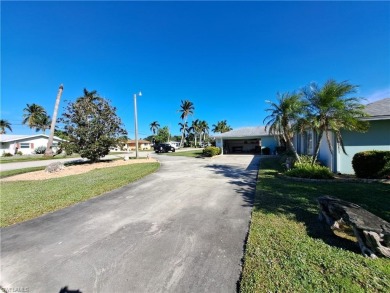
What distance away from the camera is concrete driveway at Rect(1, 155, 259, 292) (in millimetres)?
2809

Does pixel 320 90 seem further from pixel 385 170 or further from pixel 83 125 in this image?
pixel 83 125

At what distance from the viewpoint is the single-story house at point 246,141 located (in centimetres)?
2480

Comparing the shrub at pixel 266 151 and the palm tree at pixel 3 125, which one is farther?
the palm tree at pixel 3 125

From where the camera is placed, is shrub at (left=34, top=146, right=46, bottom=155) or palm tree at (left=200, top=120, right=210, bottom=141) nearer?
shrub at (left=34, top=146, right=46, bottom=155)

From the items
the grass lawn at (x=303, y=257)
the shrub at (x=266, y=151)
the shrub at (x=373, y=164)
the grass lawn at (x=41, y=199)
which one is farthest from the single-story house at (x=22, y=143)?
the shrub at (x=373, y=164)

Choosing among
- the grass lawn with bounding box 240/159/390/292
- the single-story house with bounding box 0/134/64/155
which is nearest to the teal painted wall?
the grass lawn with bounding box 240/159/390/292

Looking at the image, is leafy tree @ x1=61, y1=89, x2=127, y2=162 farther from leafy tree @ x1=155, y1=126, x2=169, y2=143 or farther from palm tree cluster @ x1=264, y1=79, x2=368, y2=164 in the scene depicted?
leafy tree @ x1=155, y1=126, x2=169, y2=143

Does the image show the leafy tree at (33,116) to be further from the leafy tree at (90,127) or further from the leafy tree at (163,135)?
the leafy tree at (90,127)

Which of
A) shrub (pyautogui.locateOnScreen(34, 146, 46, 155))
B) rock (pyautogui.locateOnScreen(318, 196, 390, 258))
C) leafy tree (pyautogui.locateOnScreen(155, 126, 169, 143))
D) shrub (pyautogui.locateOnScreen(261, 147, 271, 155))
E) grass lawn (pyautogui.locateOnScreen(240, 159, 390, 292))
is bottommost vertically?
grass lawn (pyautogui.locateOnScreen(240, 159, 390, 292))

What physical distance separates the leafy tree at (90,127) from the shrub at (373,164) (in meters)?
15.4

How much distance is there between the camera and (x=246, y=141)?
102 ft

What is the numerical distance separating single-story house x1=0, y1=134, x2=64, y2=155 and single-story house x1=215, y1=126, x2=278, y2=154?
2837cm

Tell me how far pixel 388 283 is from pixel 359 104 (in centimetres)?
837

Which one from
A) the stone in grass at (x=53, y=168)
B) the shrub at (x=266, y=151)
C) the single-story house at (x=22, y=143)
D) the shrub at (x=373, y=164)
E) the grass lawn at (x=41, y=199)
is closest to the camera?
the grass lawn at (x=41, y=199)
